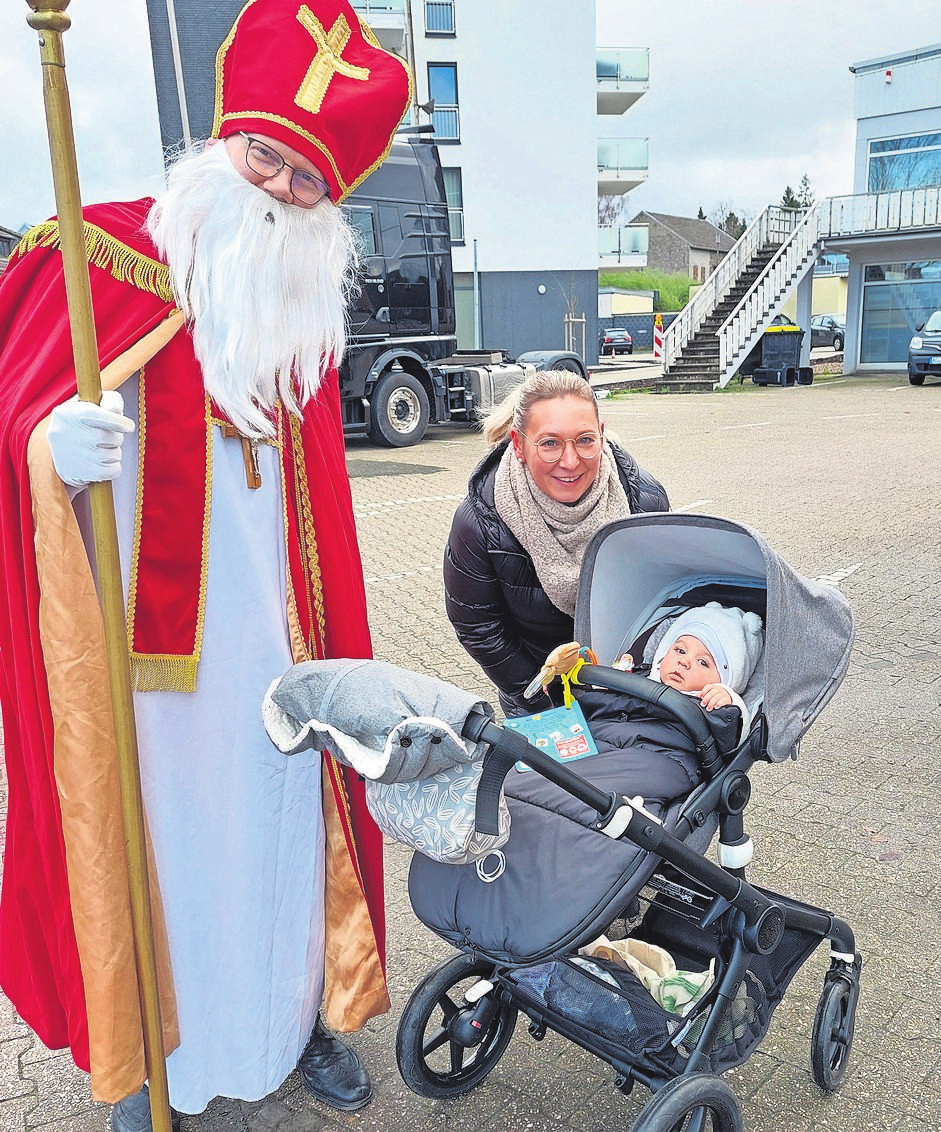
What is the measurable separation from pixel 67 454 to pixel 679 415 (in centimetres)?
1670

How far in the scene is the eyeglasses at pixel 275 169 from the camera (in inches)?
79.1

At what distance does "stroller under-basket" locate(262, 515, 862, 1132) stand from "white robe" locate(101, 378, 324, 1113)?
1.08 feet

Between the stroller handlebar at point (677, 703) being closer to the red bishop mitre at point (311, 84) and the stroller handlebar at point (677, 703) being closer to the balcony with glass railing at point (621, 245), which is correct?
the red bishop mitre at point (311, 84)

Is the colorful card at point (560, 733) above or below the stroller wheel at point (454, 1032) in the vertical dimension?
above

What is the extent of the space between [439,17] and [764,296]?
11421 millimetres

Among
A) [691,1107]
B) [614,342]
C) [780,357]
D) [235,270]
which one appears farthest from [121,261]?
[614,342]

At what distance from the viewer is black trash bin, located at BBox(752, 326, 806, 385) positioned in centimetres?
2280

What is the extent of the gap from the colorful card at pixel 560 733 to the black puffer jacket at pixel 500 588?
0.70 meters

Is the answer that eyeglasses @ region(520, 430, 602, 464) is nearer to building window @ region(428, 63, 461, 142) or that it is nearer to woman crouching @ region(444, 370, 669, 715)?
woman crouching @ region(444, 370, 669, 715)

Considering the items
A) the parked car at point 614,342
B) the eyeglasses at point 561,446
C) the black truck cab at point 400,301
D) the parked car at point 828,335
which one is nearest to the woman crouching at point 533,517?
the eyeglasses at point 561,446

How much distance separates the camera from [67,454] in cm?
174

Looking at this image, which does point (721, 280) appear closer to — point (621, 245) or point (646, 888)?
point (621, 245)

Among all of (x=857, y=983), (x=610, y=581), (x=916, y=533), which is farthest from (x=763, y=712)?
(x=916, y=533)

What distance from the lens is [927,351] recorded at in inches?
816
